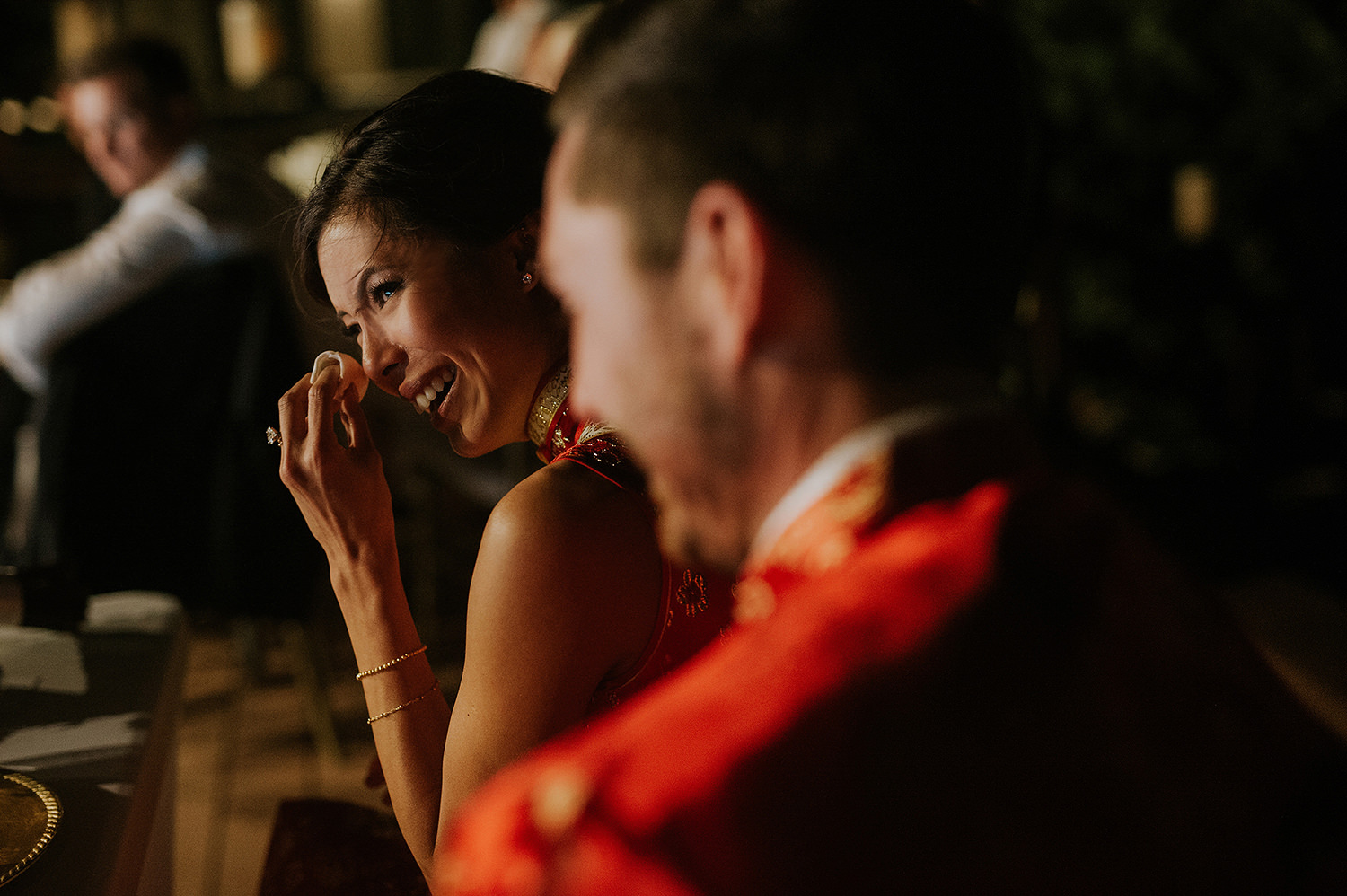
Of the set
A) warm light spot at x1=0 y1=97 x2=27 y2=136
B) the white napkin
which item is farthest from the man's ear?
warm light spot at x1=0 y1=97 x2=27 y2=136

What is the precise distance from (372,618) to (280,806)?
1.43 ft

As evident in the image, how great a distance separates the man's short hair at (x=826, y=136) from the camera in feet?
1.44

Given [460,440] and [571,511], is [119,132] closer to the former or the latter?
[460,440]

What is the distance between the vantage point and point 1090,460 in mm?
4074

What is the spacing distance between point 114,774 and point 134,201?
5.48ft

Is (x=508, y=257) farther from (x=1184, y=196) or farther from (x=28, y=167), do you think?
(x=28, y=167)

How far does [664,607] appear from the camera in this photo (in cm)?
78

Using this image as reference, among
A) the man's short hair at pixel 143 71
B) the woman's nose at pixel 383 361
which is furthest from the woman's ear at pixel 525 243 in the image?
the man's short hair at pixel 143 71

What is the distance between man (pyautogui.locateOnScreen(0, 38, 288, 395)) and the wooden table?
109 centimetres

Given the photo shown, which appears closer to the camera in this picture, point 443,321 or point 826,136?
point 826,136

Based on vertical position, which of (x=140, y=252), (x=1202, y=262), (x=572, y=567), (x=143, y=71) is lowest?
(x=1202, y=262)

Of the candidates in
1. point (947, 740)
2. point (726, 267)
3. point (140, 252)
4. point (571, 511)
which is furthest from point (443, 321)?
point (140, 252)

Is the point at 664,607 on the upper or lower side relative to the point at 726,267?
lower

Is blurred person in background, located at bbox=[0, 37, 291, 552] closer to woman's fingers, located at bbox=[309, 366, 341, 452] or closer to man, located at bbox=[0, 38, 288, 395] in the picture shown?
man, located at bbox=[0, 38, 288, 395]
